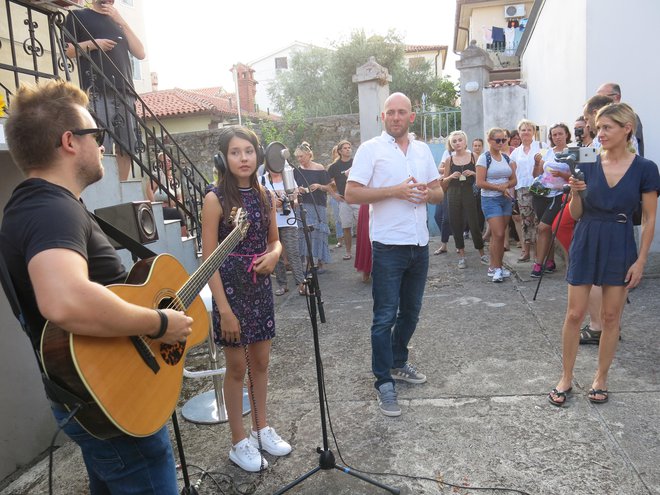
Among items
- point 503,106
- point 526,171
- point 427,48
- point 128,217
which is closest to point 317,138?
point 503,106

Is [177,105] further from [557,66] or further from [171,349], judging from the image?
[171,349]

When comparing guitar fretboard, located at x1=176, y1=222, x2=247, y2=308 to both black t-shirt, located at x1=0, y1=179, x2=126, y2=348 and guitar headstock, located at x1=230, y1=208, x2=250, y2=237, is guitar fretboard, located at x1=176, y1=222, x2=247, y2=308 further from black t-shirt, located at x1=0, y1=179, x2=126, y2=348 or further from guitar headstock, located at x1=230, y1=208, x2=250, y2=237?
black t-shirt, located at x1=0, y1=179, x2=126, y2=348

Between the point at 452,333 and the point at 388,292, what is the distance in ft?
5.35

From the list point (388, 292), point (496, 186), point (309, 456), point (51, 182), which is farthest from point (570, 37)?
point (51, 182)

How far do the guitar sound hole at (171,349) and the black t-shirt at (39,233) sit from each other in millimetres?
356

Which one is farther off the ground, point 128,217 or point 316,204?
point 128,217

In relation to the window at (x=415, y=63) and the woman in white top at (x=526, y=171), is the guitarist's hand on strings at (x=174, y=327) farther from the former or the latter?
the window at (x=415, y=63)

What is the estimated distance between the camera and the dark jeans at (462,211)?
704 cm

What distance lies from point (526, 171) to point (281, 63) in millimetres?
39140

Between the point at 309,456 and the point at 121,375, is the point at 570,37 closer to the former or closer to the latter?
the point at 309,456

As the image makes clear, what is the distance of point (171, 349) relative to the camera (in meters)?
1.88

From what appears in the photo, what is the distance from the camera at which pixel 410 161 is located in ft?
11.2

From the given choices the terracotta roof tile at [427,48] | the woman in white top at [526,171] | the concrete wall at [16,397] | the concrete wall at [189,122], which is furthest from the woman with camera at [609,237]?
the terracotta roof tile at [427,48]

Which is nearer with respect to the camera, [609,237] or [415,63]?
[609,237]
